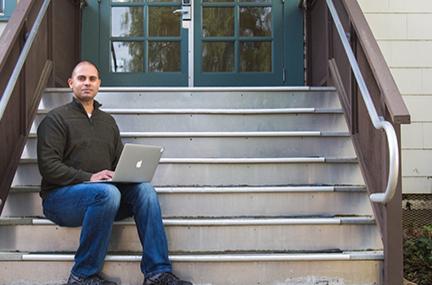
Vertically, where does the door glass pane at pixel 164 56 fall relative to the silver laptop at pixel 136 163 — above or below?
above

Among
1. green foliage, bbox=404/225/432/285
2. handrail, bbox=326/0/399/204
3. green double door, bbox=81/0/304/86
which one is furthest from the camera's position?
green double door, bbox=81/0/304/86

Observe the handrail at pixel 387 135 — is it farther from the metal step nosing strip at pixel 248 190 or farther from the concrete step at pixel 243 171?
the concrete step at pixel 243 171

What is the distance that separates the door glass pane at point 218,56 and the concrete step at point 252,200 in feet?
6.05

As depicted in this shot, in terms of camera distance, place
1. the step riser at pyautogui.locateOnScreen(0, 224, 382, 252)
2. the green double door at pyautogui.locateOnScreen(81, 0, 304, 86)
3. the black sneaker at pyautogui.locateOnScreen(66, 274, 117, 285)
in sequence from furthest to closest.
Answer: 1. the green double door at pyautogui.locateOnScreen(81, 0, 304, 86)
2. the step riser at pyautogui.locateOnScreen(0, 224, 382, 252)
3. the black sneaker at pyautogui.locateOnScreen(66, 274, 117, 285)

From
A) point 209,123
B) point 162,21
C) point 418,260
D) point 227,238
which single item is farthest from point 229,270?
point 162,21

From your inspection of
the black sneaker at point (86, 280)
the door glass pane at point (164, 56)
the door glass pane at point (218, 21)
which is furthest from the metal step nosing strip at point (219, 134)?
the door glass pane at point (218, 21)

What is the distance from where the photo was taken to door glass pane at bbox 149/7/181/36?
4723 millimetres

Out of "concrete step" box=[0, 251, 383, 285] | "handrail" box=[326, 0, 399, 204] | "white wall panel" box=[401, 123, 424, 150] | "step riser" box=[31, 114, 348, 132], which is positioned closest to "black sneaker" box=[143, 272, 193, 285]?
"concrete step" box=[0, 251, 383, 285]

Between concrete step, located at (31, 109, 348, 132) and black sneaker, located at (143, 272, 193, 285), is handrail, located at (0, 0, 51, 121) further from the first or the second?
black sneaker, located at (143, 272, 193, 285)

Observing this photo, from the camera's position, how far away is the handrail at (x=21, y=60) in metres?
2.74

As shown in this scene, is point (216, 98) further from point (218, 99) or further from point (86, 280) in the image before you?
point (86, 280)

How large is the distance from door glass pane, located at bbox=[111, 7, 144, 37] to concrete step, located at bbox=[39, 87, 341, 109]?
108cm

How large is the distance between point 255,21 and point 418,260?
93.7 inches

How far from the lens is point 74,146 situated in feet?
9.35
